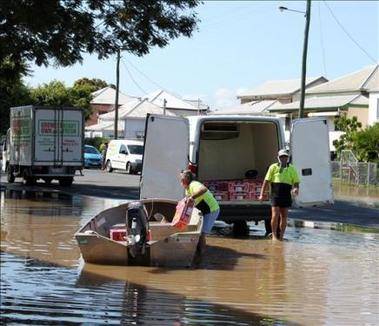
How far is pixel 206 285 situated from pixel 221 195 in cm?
641

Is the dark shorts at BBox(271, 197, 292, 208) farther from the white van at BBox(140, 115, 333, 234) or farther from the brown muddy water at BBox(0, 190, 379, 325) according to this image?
the white van at BBox(140, 115, 333, 234)

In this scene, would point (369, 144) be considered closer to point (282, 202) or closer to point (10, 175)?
point (10, 175)

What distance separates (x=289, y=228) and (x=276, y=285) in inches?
310

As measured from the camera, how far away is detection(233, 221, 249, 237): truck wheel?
1700 centimetres

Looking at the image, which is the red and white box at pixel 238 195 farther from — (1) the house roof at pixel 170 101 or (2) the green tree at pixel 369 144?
(1) the house roof at pixel 170 101

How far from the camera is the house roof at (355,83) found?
63875 millimetres

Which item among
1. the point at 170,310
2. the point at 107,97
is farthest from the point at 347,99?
the point at 170,310

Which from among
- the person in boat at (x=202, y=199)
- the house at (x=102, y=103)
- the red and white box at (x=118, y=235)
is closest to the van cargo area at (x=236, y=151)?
the person in boat at (x=202, y=199)

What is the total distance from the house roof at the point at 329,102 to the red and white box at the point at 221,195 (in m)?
46.3

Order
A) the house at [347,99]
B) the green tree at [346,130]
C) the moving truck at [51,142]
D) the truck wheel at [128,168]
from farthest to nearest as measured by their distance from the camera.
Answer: the house at [347,99] < the green tree at [346,130] < the truck wheel at [128,168] < the moving truck at [51,142]

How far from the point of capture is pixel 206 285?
1048cm

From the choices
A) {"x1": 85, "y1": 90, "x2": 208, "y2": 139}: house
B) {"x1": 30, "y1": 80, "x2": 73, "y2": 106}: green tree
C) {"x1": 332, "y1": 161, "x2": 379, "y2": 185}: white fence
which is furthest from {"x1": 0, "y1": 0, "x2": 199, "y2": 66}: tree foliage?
{"x1": 85, "y1": 90, "x2": 208, "y2": 139}: house

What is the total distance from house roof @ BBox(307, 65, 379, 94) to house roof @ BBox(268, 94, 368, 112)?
695mm

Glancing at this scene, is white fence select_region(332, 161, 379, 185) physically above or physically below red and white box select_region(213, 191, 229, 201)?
above
